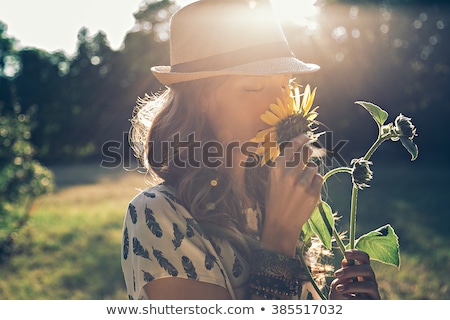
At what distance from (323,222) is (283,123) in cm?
29

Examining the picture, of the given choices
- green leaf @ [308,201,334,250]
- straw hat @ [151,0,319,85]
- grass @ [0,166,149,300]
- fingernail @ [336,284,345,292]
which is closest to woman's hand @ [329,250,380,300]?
fingernail @ [336,284,345,292]

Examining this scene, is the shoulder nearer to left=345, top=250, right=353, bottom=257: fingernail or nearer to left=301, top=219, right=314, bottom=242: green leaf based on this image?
left=301, top=219, right=314, bottom=242: green leaf

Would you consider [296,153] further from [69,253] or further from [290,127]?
[69,253]

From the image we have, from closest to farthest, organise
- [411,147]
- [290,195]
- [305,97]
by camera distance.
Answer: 1. [411,147]
2. [290,195]
3. [305,97]

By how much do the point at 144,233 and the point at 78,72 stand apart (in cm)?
2106

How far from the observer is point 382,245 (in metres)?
1.42

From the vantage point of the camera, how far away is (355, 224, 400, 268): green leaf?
1408mm

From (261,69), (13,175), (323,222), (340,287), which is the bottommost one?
(13,175)

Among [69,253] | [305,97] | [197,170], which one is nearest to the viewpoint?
[305,97]

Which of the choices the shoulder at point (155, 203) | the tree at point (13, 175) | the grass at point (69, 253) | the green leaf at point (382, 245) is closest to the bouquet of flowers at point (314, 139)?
the green leaf at point (382, 245)

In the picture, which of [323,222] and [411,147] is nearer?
[411,147]

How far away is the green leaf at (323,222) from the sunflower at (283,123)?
0.18 meters

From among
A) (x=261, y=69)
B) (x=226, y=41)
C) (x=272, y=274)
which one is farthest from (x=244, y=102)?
(x=272, y=274)
